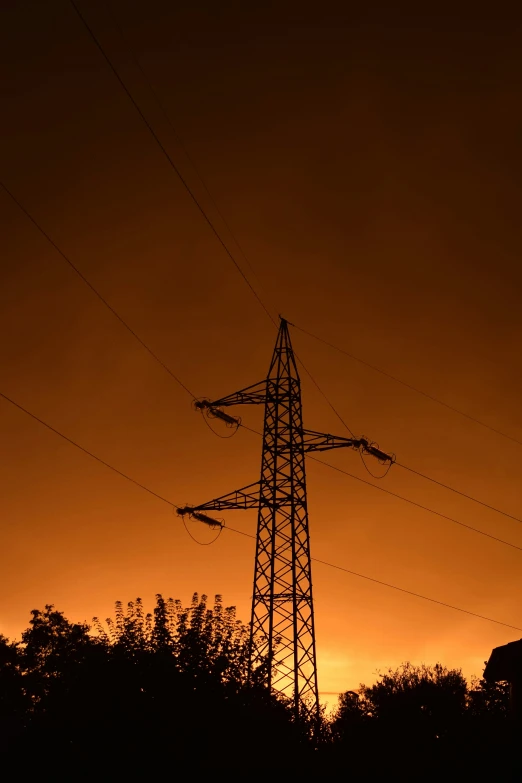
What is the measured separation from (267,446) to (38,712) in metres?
15.7

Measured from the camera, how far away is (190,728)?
970 inches

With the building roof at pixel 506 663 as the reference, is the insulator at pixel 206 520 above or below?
above

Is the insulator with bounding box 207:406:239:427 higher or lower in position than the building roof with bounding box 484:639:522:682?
higher

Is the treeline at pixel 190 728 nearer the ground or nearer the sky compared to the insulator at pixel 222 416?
nearer the ground

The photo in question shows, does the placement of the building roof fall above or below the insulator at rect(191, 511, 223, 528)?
below

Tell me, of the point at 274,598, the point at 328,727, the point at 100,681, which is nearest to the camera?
the point at 100,681

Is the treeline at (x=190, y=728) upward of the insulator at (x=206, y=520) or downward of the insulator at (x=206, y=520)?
downward

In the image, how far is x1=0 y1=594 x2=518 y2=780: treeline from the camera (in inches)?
949

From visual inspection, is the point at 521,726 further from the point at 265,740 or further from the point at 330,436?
the point at 330,436

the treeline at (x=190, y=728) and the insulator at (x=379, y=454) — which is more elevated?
the insulator at (x=379, y=454)

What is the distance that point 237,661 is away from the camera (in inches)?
1096

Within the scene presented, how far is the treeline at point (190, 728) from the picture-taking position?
2411 centimetres

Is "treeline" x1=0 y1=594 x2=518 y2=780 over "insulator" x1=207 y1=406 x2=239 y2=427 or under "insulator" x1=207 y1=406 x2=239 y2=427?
under

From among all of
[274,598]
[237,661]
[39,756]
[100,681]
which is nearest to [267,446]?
[274,598]
